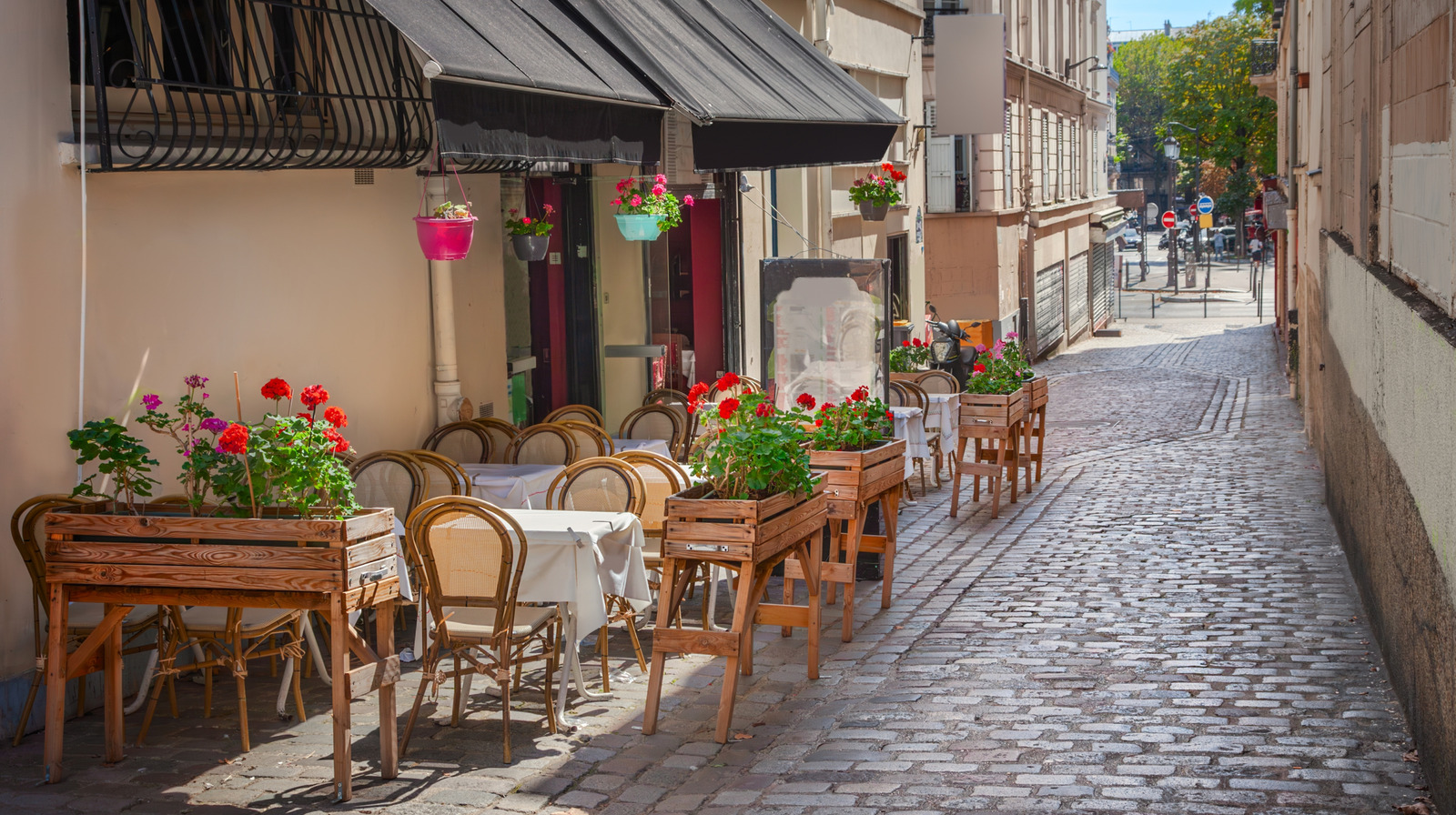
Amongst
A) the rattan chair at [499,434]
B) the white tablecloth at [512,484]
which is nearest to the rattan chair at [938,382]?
the rattan chair at [499,434]

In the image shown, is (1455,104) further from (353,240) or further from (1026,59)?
(1026,59)

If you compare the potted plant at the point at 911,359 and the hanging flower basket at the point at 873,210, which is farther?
the hanging flower basket at the point at 873,210

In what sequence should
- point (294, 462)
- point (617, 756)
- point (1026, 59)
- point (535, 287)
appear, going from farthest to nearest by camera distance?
point (1026, 59), point (535, 287), point (617, 756), point (294, 462)

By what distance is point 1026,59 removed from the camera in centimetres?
2914

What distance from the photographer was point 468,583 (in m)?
6.08

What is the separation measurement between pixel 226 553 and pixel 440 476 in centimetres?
297

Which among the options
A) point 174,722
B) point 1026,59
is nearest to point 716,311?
point 174,722

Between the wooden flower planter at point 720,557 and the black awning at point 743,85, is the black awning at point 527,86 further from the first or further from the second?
the wooden flower planter at point 720,557

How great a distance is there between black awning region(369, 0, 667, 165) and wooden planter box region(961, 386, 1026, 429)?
4.48m

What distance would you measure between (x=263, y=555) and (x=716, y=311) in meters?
9.66

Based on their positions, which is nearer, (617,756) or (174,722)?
(617,756)

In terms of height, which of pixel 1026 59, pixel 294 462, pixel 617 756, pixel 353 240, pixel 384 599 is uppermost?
pixel 1026 59

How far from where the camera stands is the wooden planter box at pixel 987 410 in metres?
11.5

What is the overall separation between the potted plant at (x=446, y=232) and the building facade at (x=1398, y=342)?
15.1 feet
